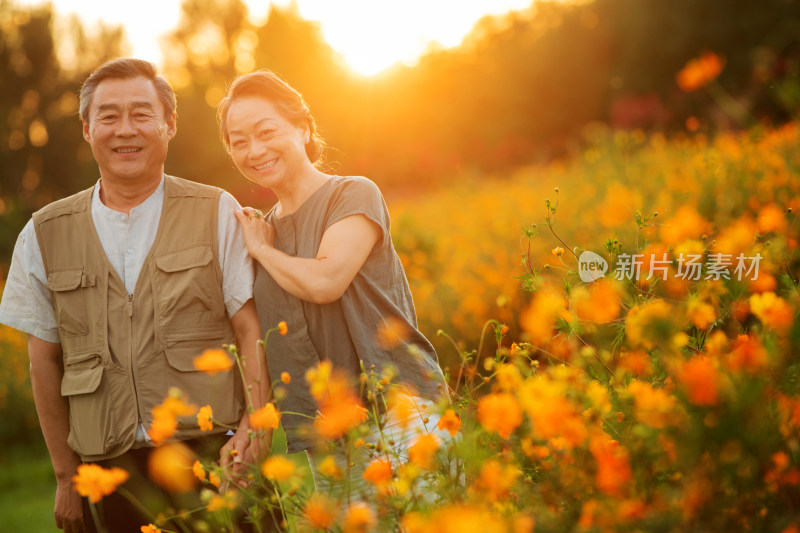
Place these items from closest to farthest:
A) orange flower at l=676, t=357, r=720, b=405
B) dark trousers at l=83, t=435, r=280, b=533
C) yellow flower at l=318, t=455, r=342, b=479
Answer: orange flower at l=676, t=357, r=720, b=405 < yellow flower at l=318, t=455, r=342, b=479 < dark trousers at l=83, t=435, r=280, b=533

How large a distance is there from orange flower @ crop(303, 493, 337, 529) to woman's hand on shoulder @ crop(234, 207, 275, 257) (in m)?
1.00

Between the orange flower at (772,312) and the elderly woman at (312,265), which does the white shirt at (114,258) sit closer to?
the elderly woman at (312,265)

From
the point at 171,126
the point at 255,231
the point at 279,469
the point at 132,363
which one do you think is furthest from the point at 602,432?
the point at 171,126

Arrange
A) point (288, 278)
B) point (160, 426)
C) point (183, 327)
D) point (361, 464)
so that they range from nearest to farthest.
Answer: point (160, 426) < point (361, 464) < point (288, 278) < point (183, 327)

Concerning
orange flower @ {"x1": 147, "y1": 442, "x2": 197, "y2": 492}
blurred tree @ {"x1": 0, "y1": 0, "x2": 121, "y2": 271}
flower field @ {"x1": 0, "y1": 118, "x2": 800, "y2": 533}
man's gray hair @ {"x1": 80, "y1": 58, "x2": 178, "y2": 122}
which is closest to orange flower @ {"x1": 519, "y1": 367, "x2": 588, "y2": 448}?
flower field @ {"x1": 0, "y1": 118, "x2": 800, "y2": 533}

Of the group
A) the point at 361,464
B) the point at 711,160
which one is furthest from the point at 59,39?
the point at 361,464

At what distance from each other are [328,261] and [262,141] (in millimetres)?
478

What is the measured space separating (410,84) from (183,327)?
80.7 ft

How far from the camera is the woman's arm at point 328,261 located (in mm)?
2055

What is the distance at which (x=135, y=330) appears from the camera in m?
2.30

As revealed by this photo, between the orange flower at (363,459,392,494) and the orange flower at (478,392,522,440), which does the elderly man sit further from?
the orange flower at (478,392,522,440)

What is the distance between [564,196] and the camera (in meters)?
6.42

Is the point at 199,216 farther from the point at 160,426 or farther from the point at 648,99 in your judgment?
the point at 648,99

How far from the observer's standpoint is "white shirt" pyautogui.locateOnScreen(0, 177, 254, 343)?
7.67ft
